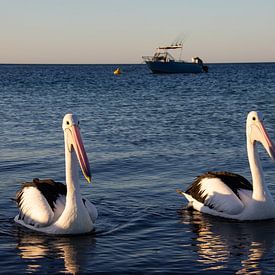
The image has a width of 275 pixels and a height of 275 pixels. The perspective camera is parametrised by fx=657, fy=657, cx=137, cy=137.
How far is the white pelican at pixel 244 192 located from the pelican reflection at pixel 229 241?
0.44ft

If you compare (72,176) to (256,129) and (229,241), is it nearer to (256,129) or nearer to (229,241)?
(229,241)

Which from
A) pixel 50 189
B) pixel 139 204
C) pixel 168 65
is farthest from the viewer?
pixel 168 65

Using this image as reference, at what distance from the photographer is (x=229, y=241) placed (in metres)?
8.81

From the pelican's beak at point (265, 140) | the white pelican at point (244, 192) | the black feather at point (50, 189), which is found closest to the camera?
the black feather at point (50, 189)

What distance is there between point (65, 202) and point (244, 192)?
2780mm

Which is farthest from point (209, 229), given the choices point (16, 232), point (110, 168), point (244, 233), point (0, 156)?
point (0, 156)

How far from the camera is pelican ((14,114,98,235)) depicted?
8766mm

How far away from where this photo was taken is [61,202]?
30.4 ft

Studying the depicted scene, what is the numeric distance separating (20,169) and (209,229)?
18.8ft

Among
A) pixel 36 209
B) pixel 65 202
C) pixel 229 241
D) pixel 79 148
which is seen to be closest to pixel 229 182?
pixel 229 241

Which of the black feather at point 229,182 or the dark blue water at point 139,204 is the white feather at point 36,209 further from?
the black feather at point 229,182

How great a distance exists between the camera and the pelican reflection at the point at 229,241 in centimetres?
788

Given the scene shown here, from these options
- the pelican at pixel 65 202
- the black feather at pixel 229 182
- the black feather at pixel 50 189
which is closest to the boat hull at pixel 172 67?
the black feather at pixel 229 182

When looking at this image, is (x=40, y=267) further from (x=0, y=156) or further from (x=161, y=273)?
(x=0, y=156)
